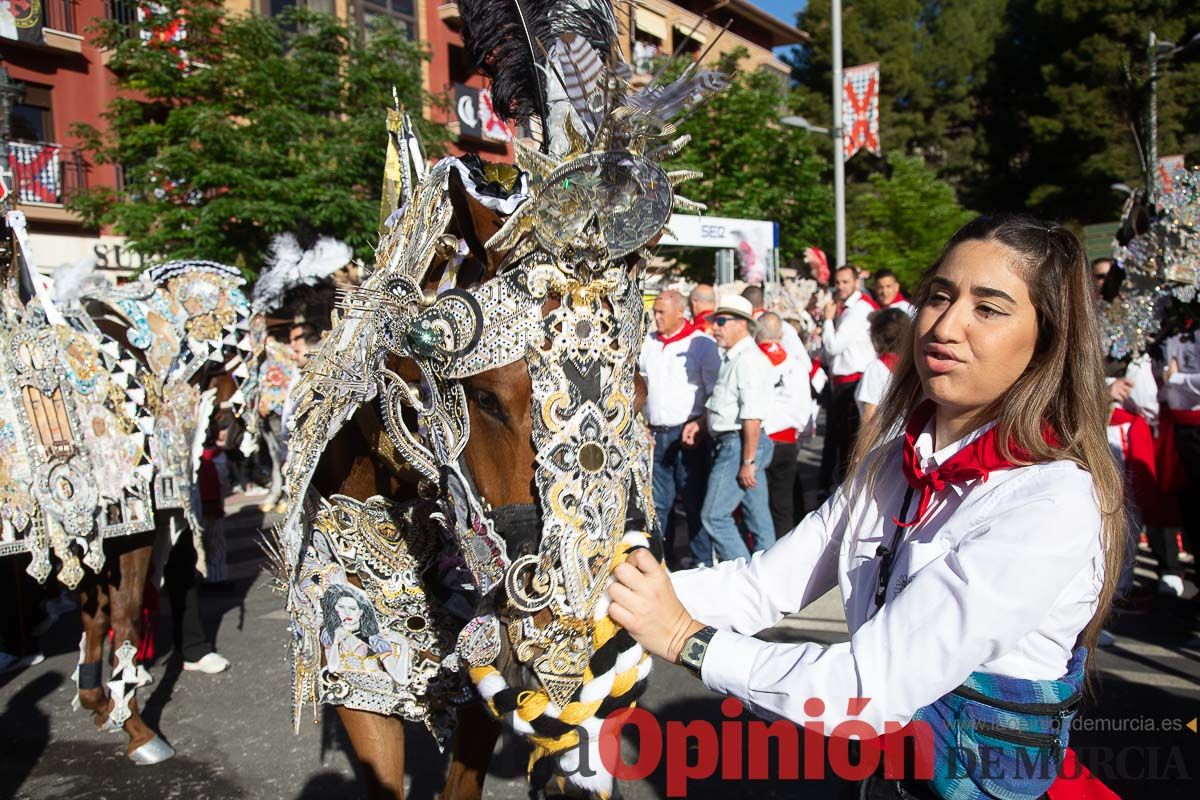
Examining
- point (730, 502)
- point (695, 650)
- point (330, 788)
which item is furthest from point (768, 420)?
point (695, 650)

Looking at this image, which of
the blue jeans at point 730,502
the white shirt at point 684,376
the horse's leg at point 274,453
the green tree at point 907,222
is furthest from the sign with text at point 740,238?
the green tree at point 907,222

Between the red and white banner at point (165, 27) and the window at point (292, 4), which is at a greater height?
the window at point (292, 4)

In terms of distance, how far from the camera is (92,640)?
4105 millimetres

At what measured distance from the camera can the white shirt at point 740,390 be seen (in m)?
5.82

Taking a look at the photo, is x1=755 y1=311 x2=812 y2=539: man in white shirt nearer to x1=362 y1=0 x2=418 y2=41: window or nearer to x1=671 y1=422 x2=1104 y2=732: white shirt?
x1=671 y1=422 x2=1104 y2=732: white shirt

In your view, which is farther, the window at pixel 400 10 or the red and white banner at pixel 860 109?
the window at pixel 400 10

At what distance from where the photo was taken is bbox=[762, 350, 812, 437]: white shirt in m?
6.65

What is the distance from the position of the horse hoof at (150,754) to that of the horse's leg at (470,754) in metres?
2.00

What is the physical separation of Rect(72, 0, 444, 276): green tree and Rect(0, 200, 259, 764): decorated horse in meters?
7.58

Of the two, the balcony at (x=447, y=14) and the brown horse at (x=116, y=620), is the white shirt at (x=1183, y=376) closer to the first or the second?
the brown horse at (x=116, y=620)

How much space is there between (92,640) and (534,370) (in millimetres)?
3583

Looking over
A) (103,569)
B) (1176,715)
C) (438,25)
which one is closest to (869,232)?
(438,25)

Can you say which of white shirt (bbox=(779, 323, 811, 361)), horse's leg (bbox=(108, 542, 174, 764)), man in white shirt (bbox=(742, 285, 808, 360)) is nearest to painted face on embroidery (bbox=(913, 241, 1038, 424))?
horse's leg (bbox=(108, 542, 174, 764))

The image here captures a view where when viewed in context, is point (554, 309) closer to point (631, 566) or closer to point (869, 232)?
point (631, 566)
